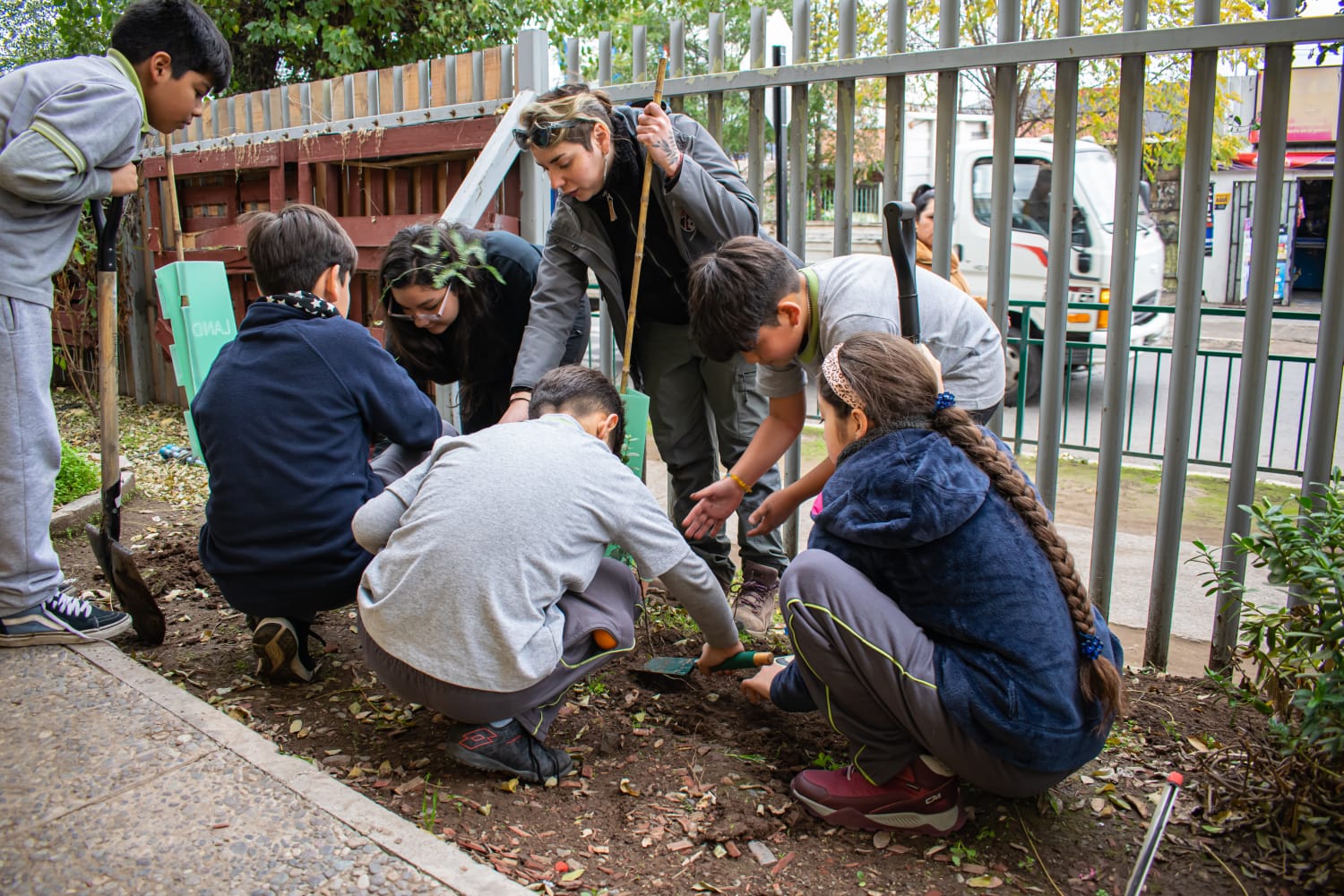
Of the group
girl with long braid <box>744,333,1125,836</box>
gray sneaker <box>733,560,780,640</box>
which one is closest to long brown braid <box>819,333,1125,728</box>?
girl with long braid <box>744,333,1125,836</box>

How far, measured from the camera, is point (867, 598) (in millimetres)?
2270

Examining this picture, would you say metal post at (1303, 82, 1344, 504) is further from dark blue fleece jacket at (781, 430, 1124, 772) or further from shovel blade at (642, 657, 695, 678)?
shovel blade at (642, 657, 695, 678)

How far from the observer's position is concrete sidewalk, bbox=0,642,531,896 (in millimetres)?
2023

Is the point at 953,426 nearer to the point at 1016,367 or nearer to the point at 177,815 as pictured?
the point at 177,815

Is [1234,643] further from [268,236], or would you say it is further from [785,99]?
[268,236]

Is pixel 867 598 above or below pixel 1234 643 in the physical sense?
above

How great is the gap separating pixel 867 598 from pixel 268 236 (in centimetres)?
205

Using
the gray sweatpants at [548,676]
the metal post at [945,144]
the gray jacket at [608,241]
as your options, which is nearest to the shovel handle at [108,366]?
the gray jacket at [608,241]

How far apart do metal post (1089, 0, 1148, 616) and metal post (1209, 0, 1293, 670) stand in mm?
333

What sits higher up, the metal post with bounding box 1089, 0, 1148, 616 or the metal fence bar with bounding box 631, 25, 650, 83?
the metal fence bar with bounding box 631, 25, 650, 83

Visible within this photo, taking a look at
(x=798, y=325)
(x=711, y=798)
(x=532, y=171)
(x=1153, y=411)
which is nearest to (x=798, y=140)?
(x=798, y=325)

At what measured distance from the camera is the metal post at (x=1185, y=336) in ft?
9.97

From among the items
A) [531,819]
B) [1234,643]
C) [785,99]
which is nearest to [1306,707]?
[1234,643]

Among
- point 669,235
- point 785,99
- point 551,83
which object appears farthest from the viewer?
point 551,83
